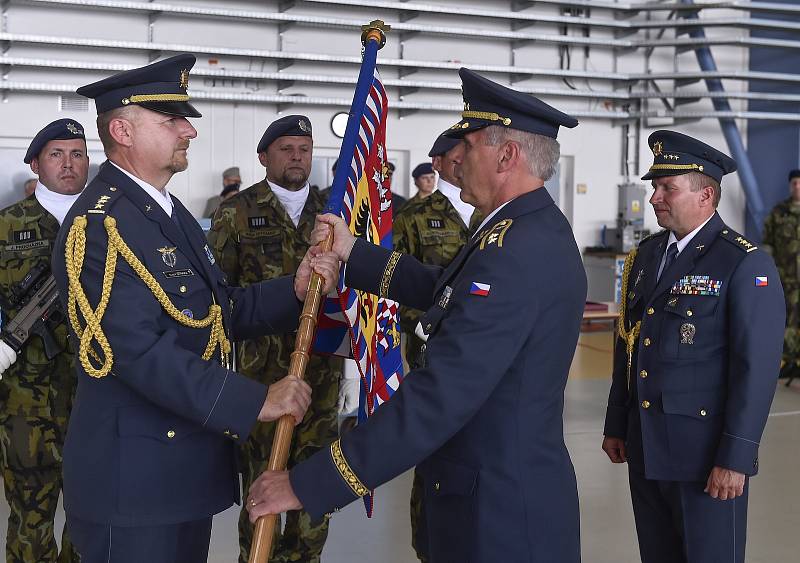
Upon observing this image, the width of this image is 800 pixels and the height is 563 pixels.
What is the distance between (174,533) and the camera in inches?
85.9

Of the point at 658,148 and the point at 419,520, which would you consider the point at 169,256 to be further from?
the point at 419,520

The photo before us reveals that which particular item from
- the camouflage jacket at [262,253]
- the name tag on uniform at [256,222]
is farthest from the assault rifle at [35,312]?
the name tag on uniform at [256,222]

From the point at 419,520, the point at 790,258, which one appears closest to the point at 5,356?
the point at 419,520

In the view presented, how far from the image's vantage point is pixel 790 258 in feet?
26.8

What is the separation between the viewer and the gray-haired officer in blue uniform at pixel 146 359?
6.72 feet

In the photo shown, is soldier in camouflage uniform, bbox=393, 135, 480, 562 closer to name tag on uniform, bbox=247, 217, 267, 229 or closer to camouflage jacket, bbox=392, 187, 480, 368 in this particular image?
camouflage jacket, bbox=392, 187, 480, 368

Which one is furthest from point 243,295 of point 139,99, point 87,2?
point 87,2

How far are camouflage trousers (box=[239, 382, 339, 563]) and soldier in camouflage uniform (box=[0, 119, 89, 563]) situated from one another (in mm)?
727

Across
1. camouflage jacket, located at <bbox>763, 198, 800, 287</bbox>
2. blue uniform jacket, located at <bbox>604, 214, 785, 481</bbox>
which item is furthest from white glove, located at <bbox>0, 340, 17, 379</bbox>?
camouflage jacket, located at <bbox>763, 198, 800, 287</bbox>

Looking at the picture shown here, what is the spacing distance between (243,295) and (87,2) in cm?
677

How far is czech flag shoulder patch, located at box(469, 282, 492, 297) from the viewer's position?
6.07 feet

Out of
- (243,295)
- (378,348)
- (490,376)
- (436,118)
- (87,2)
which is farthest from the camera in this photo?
(436,118)

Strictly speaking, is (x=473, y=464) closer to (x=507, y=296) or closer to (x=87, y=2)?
(x=507, y=296)

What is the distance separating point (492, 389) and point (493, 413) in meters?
0.10
